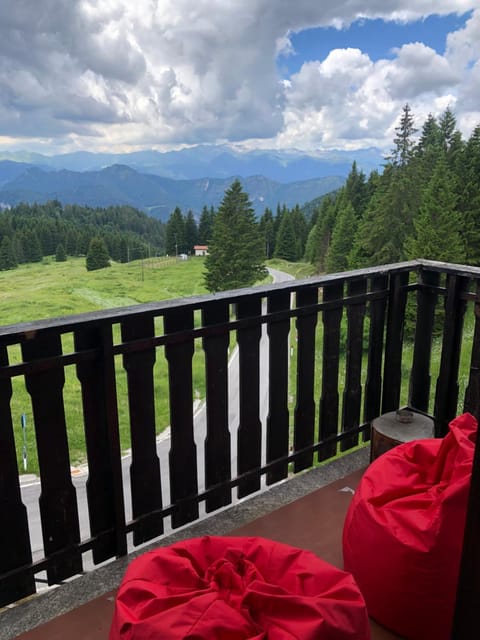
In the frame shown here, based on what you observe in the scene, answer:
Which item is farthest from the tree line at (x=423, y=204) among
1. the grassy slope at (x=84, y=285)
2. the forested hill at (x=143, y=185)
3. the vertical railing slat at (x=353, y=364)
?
the forested hill at (x=143, y=185)

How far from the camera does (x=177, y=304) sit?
5.55 feet

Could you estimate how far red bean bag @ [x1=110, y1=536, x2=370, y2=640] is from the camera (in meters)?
0.93

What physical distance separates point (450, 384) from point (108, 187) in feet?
488

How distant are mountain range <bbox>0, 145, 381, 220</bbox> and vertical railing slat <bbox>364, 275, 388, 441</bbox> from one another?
109401 millimetres

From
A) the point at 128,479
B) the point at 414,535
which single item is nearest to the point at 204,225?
the point at 128,479

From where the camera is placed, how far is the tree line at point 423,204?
23922 millimetres

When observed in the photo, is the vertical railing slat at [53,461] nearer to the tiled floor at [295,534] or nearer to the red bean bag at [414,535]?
the tiled floor at [295,534]

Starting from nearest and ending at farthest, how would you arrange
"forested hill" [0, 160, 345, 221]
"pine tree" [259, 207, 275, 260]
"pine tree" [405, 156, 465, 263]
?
"pine tree" [405, 156, 465, 263], "pine tree" [259, 207, 275, 260], "forested hill" [0, 160, 345, 221]

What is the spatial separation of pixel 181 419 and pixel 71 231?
46208 millimetres

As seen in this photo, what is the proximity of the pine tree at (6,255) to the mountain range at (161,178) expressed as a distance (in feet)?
223

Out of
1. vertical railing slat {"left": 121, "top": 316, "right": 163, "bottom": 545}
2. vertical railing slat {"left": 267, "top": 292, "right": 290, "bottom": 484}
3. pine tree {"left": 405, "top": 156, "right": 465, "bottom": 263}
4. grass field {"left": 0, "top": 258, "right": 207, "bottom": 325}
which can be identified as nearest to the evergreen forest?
pine tree {"left": 405, "top": 156, "right": 465, "bottom": 263}

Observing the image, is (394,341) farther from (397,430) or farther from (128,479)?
(128,479)

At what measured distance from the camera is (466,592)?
715 mm

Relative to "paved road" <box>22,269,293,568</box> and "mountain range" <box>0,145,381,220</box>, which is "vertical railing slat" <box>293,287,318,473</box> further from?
"mountain range" <box>0,145,381,220</box>
